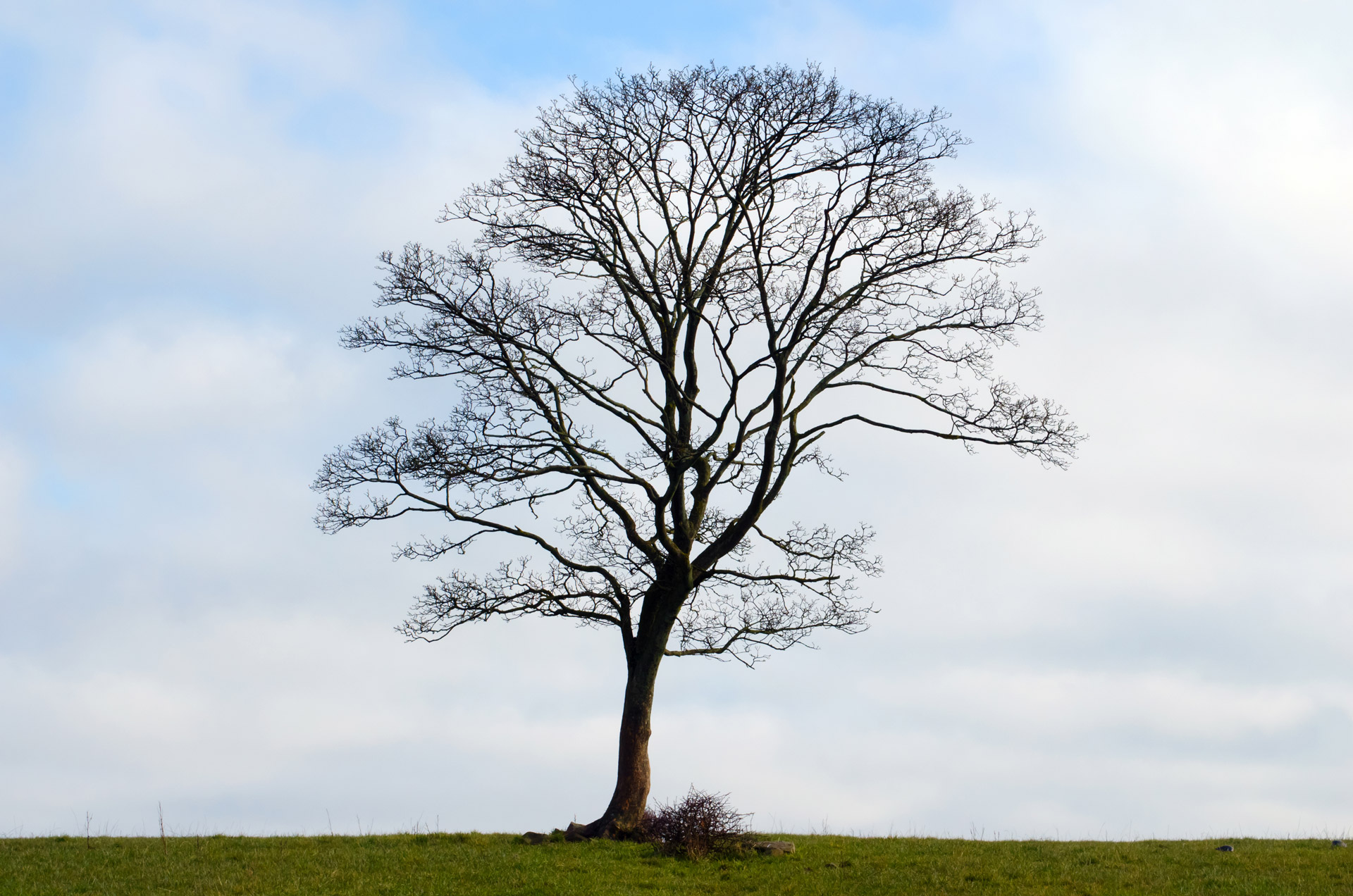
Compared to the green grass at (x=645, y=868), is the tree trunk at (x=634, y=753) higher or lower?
higher

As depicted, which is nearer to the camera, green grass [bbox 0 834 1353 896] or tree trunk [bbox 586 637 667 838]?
green grass [bbox 0 834 1353 896]

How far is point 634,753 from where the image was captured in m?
20.5

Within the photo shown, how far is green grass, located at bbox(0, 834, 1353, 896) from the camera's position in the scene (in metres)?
15.7

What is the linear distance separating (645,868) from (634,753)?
3.37m

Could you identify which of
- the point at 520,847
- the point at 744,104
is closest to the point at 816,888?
the point at 520,847

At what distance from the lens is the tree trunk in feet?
65.9

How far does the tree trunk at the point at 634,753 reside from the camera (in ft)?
65.9

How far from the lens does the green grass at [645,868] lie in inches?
620

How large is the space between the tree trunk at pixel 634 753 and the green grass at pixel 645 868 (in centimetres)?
90

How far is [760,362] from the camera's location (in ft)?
68.8

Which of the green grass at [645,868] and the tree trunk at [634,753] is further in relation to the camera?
the tree trunk at [634,753]

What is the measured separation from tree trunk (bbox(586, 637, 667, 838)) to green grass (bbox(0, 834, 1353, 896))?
90 centimetres

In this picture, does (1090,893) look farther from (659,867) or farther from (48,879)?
(48,879)

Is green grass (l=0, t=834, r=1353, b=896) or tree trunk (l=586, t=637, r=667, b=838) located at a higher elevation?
tree trunk (l=586, t=637, r=667, b=838)
